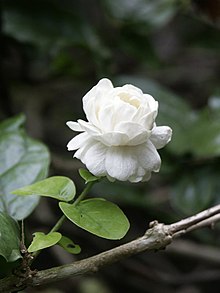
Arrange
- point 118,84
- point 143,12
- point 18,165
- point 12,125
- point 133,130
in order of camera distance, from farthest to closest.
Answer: point 143,12 < point 118,84 < point 12,125 < point 18,165 < point 133,130

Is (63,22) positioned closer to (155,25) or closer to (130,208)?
(155,25)

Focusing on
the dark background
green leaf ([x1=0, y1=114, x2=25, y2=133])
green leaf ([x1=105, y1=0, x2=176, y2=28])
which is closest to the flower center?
green leaf ([x1=0, y1=114, x2=25, y2=133])

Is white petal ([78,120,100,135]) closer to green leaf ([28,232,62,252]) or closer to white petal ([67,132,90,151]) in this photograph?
white petal ([67,132,90,151])

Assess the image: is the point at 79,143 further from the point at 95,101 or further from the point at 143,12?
the point at 143,12

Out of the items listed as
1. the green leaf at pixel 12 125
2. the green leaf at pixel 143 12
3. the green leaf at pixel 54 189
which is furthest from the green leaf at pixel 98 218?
the green leaf at pixel 143 12

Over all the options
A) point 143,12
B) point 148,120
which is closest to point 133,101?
point 148,120
